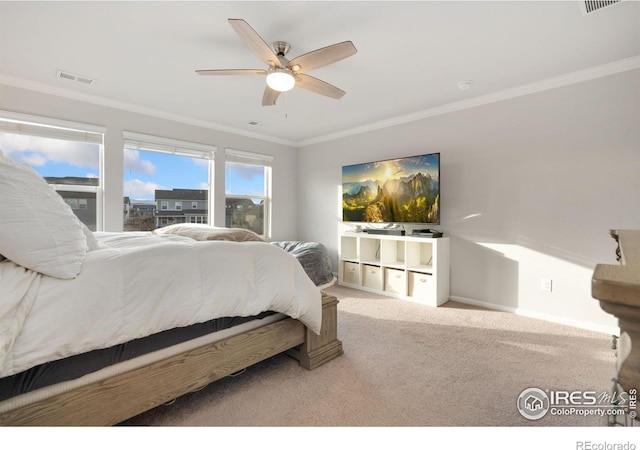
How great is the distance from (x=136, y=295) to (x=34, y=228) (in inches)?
16.4

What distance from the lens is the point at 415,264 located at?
3.67 meters

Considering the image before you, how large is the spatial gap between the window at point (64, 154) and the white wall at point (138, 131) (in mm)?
93

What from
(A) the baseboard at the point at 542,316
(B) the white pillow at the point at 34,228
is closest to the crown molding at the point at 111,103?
(B) the white pillow at the point at 34,228

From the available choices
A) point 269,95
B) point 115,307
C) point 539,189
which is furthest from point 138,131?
point 539,189

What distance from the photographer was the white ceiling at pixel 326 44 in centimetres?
183

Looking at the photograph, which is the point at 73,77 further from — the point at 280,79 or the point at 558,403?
the point at 558,403

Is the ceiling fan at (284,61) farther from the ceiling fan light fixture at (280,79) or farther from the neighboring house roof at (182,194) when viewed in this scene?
the neighboring house roof at (182,194)

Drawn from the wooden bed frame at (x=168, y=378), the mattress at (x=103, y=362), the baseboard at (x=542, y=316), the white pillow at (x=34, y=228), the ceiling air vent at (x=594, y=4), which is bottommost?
the baseboard at (x=542, y=316)

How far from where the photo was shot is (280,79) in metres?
2.07

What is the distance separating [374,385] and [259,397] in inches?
26.7

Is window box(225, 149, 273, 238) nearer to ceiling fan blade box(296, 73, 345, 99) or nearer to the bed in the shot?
ceiling fan blade box(296, 73, 345, 99)

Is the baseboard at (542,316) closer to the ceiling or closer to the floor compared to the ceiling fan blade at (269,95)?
closer to the floor

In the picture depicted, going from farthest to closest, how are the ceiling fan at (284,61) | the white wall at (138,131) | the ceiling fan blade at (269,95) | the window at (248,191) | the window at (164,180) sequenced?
the window at (248,191), the window at (164,180), the white wall at (138,131), the ceiling fan blade at (269,95), the ceiling fan at (284,61)
